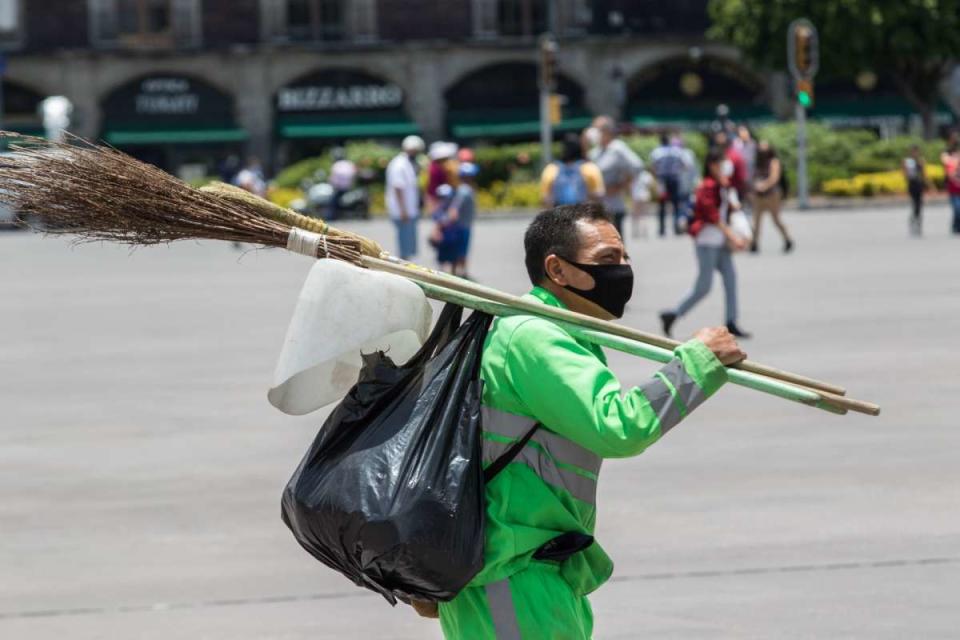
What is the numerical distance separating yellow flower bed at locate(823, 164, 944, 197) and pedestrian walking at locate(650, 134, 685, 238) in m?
8.34

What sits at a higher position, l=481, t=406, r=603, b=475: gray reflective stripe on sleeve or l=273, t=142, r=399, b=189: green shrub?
l=481, t=406, r=603, b=475: gray reflective stripe on sleeve

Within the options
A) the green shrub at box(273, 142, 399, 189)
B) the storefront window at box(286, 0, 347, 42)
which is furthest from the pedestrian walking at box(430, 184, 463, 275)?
the storefront window at box(286, 0, 347, 42)

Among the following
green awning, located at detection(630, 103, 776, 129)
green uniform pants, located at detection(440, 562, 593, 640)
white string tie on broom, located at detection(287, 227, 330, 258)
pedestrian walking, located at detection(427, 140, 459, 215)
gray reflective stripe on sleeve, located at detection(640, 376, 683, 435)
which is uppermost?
white string tie on broom, located at detection(287, 227, 330, 258)

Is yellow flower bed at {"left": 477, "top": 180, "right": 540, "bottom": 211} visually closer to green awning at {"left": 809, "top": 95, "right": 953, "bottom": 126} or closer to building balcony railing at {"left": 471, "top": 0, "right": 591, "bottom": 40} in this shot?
building balcony railing at {"left": 471, "top": 0, "right": 591, "bottom": 40}

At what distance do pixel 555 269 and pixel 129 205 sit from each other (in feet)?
3.05

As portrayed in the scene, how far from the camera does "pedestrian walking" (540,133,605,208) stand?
16734 mm

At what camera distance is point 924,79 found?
53781 millimetres

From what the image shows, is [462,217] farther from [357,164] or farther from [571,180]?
[357,164]

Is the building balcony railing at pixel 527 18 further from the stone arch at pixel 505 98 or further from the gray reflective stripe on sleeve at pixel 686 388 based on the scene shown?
the gray reflective stripe on sleeve at pixel 686 388

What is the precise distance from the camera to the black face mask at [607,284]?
4055mm

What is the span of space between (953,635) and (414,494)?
2859 mm

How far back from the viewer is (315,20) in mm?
56344

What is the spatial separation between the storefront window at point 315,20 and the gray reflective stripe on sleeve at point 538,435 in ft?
175

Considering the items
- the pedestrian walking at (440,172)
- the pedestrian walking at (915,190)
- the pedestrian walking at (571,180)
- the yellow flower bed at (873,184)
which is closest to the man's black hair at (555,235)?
the pedestrian walking at (571,180)
